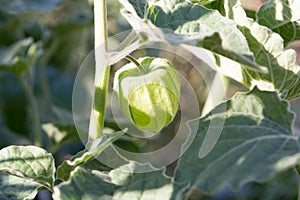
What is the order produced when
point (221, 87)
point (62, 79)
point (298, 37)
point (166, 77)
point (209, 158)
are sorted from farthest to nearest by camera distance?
point (62, 79)
point (221, 87)
point (298, 37)
point (166, 77)
point (209, 158)

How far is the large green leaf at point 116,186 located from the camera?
25.2 inches

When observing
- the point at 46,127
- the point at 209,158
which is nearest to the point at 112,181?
the point at 209,158

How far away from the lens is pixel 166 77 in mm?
731

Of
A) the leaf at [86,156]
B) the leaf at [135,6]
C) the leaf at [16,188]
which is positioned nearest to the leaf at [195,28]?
the leaf at [135,6]

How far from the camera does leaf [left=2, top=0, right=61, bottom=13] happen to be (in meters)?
1.65

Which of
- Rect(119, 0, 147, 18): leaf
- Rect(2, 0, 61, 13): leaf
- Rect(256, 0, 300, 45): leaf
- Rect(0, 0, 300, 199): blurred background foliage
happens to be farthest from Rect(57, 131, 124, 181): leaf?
Rect(2, 0, 61, 13): leaf

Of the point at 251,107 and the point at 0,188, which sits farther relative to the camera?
the point at 0,188

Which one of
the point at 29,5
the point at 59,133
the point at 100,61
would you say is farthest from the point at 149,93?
the point at 29,5

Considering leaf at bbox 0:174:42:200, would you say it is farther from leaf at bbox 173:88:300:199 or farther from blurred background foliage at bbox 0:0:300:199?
blurred background foliage at bbox 0:0:300:199

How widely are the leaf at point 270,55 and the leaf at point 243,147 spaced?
0.23ft

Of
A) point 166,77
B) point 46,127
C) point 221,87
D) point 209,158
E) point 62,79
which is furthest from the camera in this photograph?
point 62,79

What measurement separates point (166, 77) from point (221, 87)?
0.31m

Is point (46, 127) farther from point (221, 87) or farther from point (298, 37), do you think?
point (298, 37)

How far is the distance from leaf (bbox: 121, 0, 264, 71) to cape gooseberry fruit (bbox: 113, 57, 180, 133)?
0.06 m
